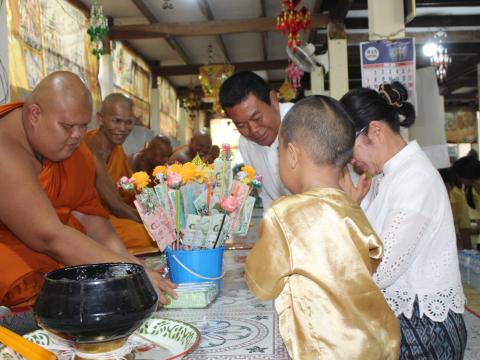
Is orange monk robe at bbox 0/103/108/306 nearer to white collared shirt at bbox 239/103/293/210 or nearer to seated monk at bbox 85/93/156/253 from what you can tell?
seated monk at bbox 85/93/156/253

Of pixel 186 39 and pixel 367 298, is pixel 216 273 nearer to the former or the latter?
pixel 367 298

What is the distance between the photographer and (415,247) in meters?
1.34

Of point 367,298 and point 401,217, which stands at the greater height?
point 401,217

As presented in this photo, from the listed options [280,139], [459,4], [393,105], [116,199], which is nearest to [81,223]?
[116,199]

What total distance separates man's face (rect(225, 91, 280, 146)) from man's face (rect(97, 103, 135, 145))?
1230 millimetres

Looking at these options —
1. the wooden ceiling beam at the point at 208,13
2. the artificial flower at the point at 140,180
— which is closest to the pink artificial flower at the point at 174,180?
the artificial flower at the point at 140,180

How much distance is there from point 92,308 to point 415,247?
35.2 inches

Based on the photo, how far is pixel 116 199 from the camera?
2.69m

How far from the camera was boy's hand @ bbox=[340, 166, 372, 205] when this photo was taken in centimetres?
151

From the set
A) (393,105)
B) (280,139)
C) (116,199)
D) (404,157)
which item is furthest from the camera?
(116,199)

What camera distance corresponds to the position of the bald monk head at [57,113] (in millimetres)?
1614

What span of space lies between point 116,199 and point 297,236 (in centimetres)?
178

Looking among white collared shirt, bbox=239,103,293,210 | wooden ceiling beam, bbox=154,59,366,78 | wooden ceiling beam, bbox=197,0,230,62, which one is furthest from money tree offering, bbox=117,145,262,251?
wooden ceiling beam, bbox=154,59,366,78

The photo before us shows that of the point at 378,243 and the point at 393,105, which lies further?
the point at 393,105
